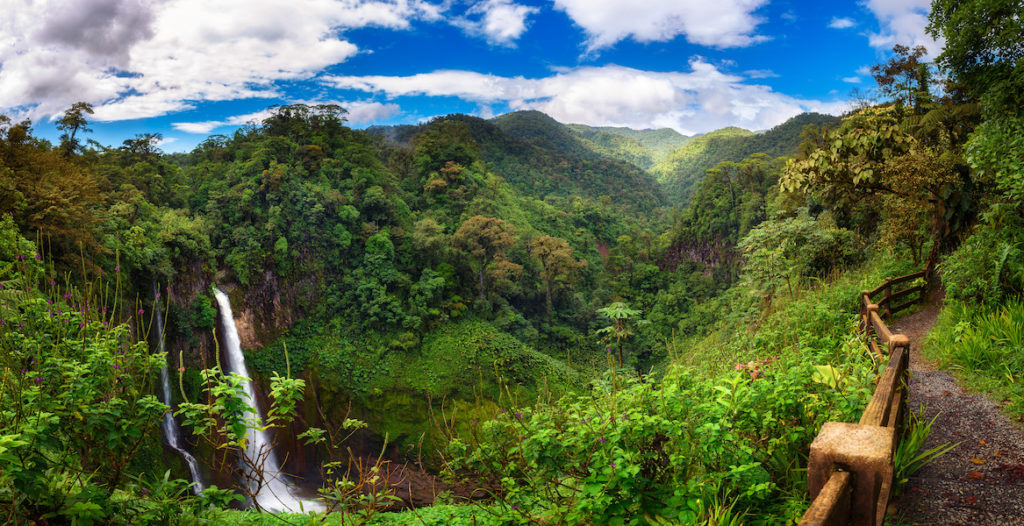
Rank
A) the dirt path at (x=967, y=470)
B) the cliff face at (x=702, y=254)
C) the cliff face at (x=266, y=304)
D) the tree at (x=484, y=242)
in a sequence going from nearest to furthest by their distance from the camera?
the dirt path at (x=967, y=470), the cliff face at (x=266, y=304), the tree at (x=484, y=242), the cliff face at (x=702, y=254)

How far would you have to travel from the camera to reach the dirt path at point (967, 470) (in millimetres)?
2586

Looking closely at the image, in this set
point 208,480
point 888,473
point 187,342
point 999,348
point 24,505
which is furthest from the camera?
point 187,342

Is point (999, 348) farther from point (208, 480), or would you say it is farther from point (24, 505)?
point (208, 480)

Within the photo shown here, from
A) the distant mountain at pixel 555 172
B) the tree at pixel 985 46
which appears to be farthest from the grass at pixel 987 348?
the distant mountain at pixel 555 172

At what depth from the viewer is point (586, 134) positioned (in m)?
127

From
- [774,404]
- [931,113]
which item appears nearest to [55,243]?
[774,404]

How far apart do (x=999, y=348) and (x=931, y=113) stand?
21.7ft

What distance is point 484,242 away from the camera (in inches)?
1001

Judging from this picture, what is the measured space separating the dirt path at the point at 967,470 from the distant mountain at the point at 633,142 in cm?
10424

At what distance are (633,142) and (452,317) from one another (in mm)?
112098

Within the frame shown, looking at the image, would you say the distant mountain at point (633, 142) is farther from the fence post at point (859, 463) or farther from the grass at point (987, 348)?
the fence post at point (859, 463)

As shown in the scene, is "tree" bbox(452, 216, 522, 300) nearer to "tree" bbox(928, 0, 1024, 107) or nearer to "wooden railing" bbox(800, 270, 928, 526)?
"tree" bbox(928, 0, 1024, 107)

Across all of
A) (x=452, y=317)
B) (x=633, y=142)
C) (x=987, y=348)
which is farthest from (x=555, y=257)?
(x=633, y=142)

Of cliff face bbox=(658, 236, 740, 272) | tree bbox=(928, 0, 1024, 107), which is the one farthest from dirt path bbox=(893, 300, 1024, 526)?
cliff face bbox=(658, 236, 740, 272)
